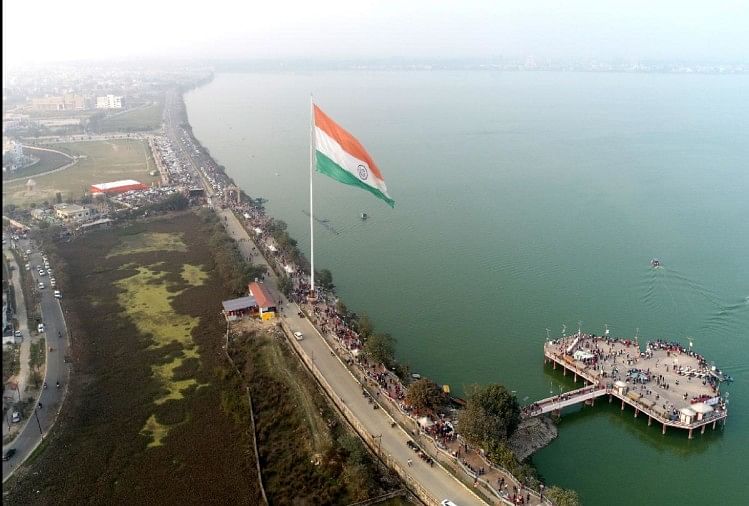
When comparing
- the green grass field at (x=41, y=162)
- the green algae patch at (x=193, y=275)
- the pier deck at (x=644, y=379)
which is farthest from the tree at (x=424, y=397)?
the green grass field at (x=41, y=162)

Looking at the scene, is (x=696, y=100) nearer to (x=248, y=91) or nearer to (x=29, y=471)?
(x=248, y=91)

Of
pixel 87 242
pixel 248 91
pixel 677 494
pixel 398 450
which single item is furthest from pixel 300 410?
pixel 248 91

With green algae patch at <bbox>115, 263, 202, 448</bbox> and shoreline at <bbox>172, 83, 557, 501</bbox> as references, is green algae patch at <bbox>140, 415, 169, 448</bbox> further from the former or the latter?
shoreline at <bbox>172, 83, 557, 501</bbox>

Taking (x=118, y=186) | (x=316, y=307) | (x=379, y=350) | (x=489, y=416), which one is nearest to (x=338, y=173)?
(x=379, y=350)

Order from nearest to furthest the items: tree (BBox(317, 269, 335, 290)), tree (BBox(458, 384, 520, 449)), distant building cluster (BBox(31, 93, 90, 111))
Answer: tree (BBox(458, 384, 520, 449)) → tree (BBox(317, 269, 335, 290)) → distant building cluster (BBox(31, 93, 90, 111))

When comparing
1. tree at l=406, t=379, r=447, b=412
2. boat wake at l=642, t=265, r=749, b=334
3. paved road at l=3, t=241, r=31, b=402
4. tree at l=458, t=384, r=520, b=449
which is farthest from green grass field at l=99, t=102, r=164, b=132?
tree at l=458, t=384, r=520, b=449

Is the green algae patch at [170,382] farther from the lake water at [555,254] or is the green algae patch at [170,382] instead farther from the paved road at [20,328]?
the lake water at [555,254]
